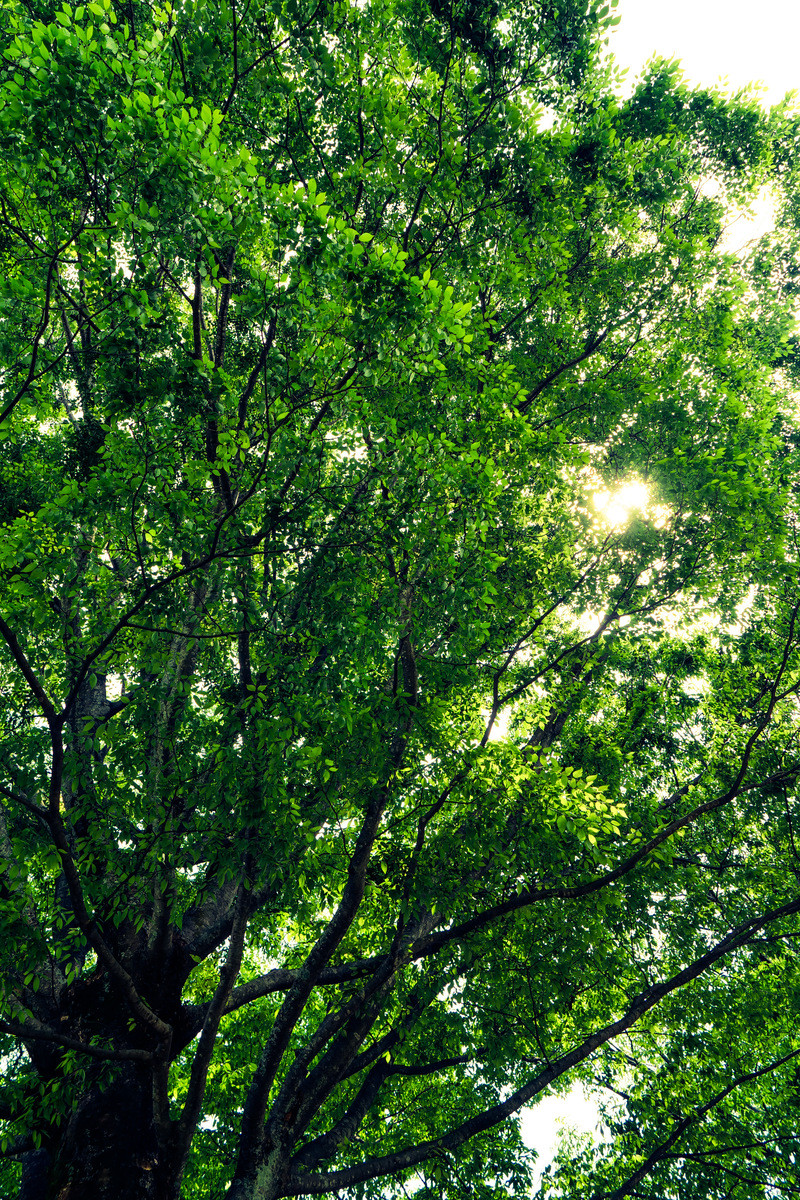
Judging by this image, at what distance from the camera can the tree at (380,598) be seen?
4.81m

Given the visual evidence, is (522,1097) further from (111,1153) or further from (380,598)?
(380,598)

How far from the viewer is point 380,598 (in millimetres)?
→ 5969

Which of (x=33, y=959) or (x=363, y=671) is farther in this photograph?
(x=363, y=671)

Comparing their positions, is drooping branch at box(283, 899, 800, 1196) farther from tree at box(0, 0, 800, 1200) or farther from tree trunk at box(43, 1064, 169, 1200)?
tree trunk at box(43, 1064, 169, 1200)

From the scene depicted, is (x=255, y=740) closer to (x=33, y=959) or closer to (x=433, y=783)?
(x=33, y=959)

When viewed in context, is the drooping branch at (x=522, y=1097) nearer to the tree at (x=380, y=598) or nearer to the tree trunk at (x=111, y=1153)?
the tree at (x=380, y=598)

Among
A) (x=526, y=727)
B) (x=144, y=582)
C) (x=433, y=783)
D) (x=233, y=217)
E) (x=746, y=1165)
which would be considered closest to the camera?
(x=233, y=217)

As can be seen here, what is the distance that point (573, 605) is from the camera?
9.68 m

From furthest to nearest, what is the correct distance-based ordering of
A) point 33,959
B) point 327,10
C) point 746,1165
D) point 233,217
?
1. point 746,1165
2. point 327,10
3. point 233,217
4. point 33,959

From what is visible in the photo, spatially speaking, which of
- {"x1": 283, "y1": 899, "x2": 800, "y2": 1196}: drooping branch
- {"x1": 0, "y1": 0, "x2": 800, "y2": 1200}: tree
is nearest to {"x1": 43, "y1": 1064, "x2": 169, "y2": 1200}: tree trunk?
{"x1": 0, "y1": 0, "x2": 800, "y2": 1200}: tree

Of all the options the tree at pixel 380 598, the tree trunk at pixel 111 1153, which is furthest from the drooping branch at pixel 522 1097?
the tree trunk at pixel 111 1153

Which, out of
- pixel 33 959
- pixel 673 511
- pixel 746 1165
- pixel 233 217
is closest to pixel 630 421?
pixel 673 511

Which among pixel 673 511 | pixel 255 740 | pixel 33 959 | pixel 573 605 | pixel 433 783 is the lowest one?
pixel 33 959

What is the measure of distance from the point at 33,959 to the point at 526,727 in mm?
7796
